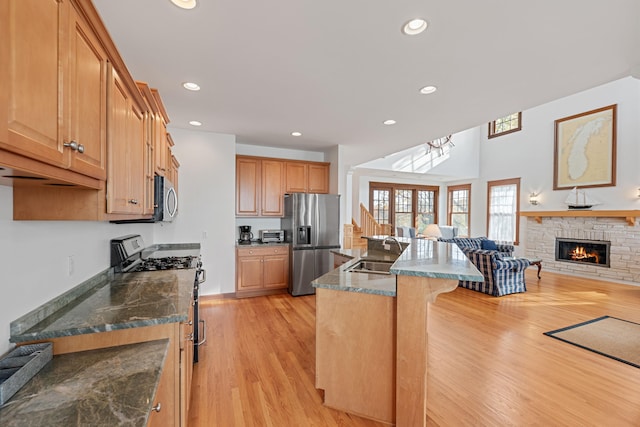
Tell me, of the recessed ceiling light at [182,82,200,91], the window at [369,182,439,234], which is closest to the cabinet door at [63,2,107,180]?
the recessed ceiling light at [182,82,200,91]

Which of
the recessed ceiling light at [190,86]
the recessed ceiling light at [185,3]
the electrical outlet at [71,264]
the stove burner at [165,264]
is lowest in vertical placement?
the stove burner at [165,264]

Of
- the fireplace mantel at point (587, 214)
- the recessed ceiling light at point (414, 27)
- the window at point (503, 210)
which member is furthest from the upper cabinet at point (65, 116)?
the window at point (503, 210)

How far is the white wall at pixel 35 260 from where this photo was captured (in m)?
1.14

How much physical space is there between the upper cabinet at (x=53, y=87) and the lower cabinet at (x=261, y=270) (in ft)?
11.2

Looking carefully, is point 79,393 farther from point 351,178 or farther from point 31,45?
point 351,178

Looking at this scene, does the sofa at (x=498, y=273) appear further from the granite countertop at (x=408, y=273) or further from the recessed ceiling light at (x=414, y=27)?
the recessed ceiling light at (x=414, y=27)

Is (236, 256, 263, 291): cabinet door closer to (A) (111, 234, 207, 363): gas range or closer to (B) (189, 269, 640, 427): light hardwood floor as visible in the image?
(B) (189, 269, 640, 427): light hardwood floor

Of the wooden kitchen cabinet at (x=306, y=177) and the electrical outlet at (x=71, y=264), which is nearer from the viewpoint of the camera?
the electrical outlet at (x=71, y=264)

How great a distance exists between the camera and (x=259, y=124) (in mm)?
3895

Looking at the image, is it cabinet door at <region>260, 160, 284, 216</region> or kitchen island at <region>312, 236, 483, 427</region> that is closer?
kitchen island at <region>312, 236, 483, 427</region>

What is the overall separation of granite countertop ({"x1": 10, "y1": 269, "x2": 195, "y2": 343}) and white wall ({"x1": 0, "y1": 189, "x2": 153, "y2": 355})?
2.0 inches

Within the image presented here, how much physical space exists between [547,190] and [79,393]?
914 cm

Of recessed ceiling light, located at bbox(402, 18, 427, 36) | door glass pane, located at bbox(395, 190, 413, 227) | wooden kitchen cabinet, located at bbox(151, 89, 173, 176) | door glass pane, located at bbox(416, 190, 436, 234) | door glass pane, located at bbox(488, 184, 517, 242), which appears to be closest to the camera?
recessed ceiling light, located at bbox(402, 18, 427, 36)

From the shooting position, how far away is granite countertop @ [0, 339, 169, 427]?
84 cm
